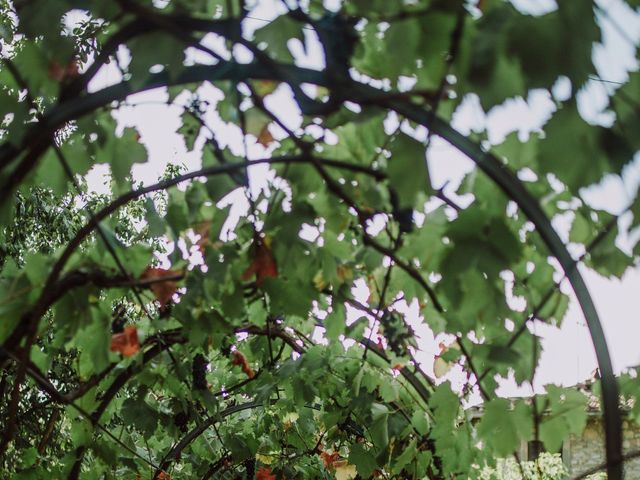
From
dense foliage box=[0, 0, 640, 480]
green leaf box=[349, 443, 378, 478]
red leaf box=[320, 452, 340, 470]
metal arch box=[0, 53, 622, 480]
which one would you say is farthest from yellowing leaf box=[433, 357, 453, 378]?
red leaf box=[320, 452, 340, 470]

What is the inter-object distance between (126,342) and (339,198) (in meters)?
0.54

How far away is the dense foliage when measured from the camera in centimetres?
93

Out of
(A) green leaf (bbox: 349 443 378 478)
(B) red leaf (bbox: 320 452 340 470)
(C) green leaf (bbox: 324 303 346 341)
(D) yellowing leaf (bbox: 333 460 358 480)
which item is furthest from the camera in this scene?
(B) red leaf (bbox: 320 452 340 470)

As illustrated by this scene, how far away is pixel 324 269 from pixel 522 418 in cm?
47

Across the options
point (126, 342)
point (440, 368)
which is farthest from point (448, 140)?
point (440, 368)

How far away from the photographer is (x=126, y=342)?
1.59m

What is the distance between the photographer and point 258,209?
60.7 inches

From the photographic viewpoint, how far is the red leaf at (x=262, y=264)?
1.43 m

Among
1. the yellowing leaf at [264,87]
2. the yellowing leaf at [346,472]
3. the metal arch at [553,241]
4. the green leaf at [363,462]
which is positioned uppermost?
the yellowing leaf at [346,472]

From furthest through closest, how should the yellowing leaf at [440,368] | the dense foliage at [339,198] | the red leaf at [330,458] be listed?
the red leaf at [330,458], the yellowing leaf at [440,368], the dense foliage at [339,198]

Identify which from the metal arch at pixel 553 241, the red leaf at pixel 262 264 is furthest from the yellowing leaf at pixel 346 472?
the metal arch at pixel 553 241

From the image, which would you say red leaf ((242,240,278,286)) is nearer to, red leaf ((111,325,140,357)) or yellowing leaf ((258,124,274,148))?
yellowing leaf ((258,124,274,148))

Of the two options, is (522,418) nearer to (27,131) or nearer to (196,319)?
(196,319)

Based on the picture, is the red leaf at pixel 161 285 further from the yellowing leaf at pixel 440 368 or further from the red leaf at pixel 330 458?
the red leaf at pixel 330 458
